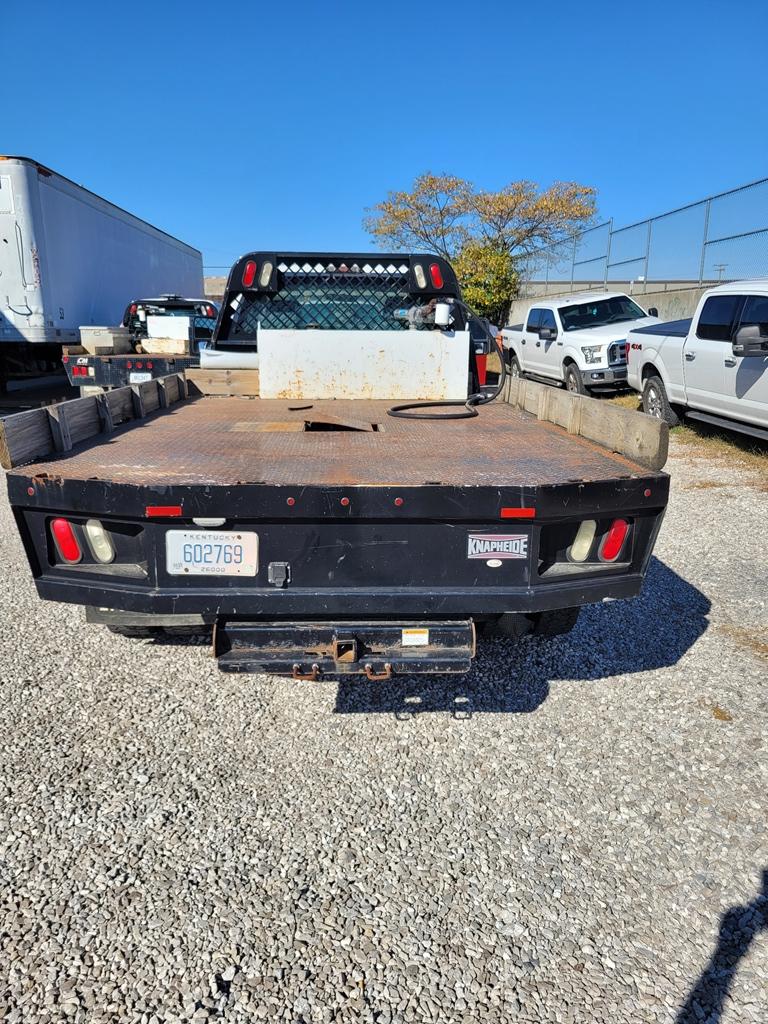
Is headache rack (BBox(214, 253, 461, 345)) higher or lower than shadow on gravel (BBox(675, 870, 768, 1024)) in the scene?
higher

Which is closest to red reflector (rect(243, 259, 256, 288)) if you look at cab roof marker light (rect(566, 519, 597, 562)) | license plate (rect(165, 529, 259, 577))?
license plate (rect(165, 529, 259, 577))

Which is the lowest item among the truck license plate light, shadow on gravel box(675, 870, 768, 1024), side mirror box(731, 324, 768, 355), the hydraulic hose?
shadow on gravel box(675, 870, 768, 1024)

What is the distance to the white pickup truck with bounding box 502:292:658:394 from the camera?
12.7 m

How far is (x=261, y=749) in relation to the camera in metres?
3.02

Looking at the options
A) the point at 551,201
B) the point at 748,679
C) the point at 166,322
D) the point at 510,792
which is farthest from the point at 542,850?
the point at 551,201

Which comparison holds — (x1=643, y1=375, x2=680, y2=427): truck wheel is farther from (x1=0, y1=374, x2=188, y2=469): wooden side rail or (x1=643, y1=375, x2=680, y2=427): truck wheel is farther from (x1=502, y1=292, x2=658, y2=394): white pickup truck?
(x1=0, y1=374, x2=188, y2=469): wooden side rail

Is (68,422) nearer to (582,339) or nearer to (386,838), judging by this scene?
(386,838)

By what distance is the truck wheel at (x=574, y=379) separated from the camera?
1292 cm

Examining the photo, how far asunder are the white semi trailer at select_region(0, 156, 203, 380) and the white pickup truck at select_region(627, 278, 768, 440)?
31.6ft

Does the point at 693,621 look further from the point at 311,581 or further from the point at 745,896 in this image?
the point at 311,581

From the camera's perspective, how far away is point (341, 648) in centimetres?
262

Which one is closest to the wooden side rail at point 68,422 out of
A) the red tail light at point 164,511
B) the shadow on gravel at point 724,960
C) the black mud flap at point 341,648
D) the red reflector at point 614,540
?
the red tail light at point 164,511

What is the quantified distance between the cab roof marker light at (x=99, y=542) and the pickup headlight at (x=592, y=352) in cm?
1158

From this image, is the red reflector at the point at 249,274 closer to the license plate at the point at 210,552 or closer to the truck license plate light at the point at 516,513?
the license plate at the point at 210,552
